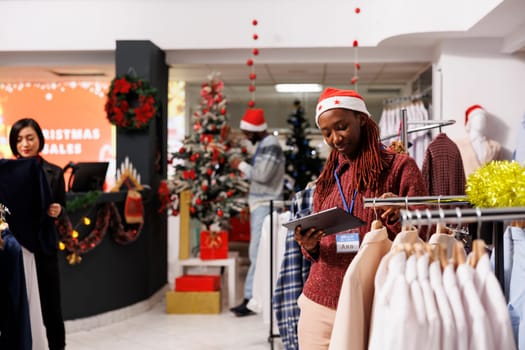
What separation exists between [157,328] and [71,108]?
15.4 ft

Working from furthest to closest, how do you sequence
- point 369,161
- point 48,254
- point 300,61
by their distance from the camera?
point 300,61 < point 48,254 < point 369,161

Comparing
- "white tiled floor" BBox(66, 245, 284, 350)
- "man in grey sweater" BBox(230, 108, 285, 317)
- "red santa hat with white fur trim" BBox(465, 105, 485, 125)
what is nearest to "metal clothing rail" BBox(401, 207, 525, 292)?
"white tiled floor" BBox(66, 245, 284, 350)

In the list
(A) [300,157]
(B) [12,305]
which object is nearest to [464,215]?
(B) [12,305]

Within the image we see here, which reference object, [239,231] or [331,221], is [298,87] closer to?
[239,231]

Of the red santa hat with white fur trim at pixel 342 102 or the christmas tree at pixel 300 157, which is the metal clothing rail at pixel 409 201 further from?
the christmas tree at pixel 300 157

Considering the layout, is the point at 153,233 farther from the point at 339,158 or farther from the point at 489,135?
the point at 339,158

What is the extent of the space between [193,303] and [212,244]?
1.94 ft

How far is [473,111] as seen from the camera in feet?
18.9

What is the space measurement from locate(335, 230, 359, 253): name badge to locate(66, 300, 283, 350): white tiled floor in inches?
112

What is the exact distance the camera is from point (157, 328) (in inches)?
212

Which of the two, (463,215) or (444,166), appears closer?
(463,215)

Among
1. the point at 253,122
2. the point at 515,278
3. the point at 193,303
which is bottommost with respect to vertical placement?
the point at 193,303

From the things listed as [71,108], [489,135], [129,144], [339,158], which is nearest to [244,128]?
[129,144]

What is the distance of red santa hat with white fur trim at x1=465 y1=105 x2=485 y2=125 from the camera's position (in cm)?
573
